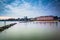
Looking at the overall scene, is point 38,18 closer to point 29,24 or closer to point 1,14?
point 29,24

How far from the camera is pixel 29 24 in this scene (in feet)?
8.50

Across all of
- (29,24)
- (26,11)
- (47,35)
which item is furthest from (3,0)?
(47,35)

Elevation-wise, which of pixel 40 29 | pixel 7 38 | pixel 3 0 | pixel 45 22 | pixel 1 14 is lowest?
pixel 7 38

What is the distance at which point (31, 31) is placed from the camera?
2551 millimetres

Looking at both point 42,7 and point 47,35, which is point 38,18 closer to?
point 42,7

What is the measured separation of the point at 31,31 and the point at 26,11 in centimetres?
48

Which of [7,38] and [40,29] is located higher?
[40,29]

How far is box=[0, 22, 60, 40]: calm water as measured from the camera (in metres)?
2.51

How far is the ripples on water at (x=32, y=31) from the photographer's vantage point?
98.7 inches

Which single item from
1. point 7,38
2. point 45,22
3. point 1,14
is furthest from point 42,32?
point 1,14

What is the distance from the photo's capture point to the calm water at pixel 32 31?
2.51 metres

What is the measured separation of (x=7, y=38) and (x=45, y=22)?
954mm

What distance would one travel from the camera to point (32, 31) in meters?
2.56

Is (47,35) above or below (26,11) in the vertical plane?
below
